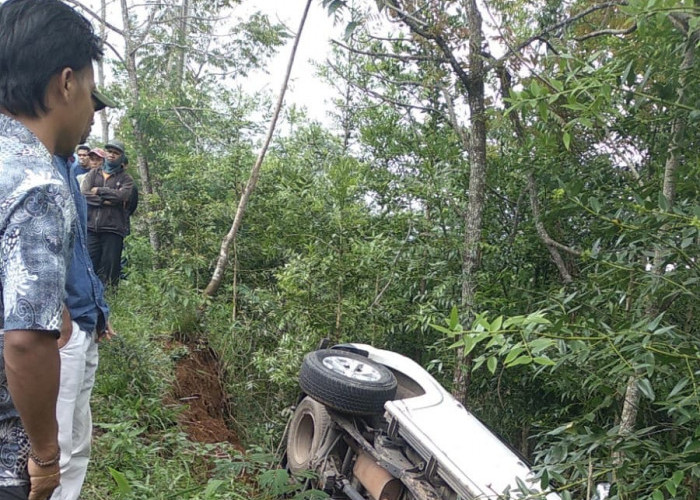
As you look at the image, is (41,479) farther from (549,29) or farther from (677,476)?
(549,29)

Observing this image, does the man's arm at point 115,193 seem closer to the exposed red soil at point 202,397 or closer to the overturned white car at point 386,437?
the exposed red soil at point 202,397

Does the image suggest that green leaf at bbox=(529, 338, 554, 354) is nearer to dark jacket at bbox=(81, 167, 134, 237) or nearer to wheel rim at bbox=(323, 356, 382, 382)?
wheel rim at bbox=(323, 356, 382, 382)

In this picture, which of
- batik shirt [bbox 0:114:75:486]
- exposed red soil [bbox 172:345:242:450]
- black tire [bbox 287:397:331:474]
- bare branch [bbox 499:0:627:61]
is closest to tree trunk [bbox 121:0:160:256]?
exposed red soil [bbox 172:345:242:450]

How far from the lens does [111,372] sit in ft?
15.9

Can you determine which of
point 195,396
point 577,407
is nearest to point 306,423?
point 195,396

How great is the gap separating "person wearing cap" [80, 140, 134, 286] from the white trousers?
410 centimetres

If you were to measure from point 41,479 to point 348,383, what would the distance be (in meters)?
2.72

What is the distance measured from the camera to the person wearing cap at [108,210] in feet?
21.6

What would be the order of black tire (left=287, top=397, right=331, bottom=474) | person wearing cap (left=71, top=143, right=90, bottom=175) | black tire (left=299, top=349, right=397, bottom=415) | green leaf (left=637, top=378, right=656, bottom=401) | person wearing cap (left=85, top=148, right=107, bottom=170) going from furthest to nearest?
person wearing cap (left=71, top=143, right=90, bottom=175) → person wearing cap (left=85, top=148, right=107, bottom=170) → black tire (left=287, top=397, right=331, bottom=474) → black tire (left=299, top=349, right=397, bottom=415) → green leaf (left=637, top=378, right=656, bottom=401)

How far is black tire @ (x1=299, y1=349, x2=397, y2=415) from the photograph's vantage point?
421 cm

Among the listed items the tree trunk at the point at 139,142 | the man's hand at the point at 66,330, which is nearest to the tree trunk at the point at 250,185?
the tree trunk at the point at 139,142

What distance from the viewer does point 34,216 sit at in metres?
1.55

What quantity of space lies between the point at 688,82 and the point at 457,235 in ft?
12.1

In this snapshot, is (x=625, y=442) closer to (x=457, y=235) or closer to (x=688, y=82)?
(x=688, y=82)
